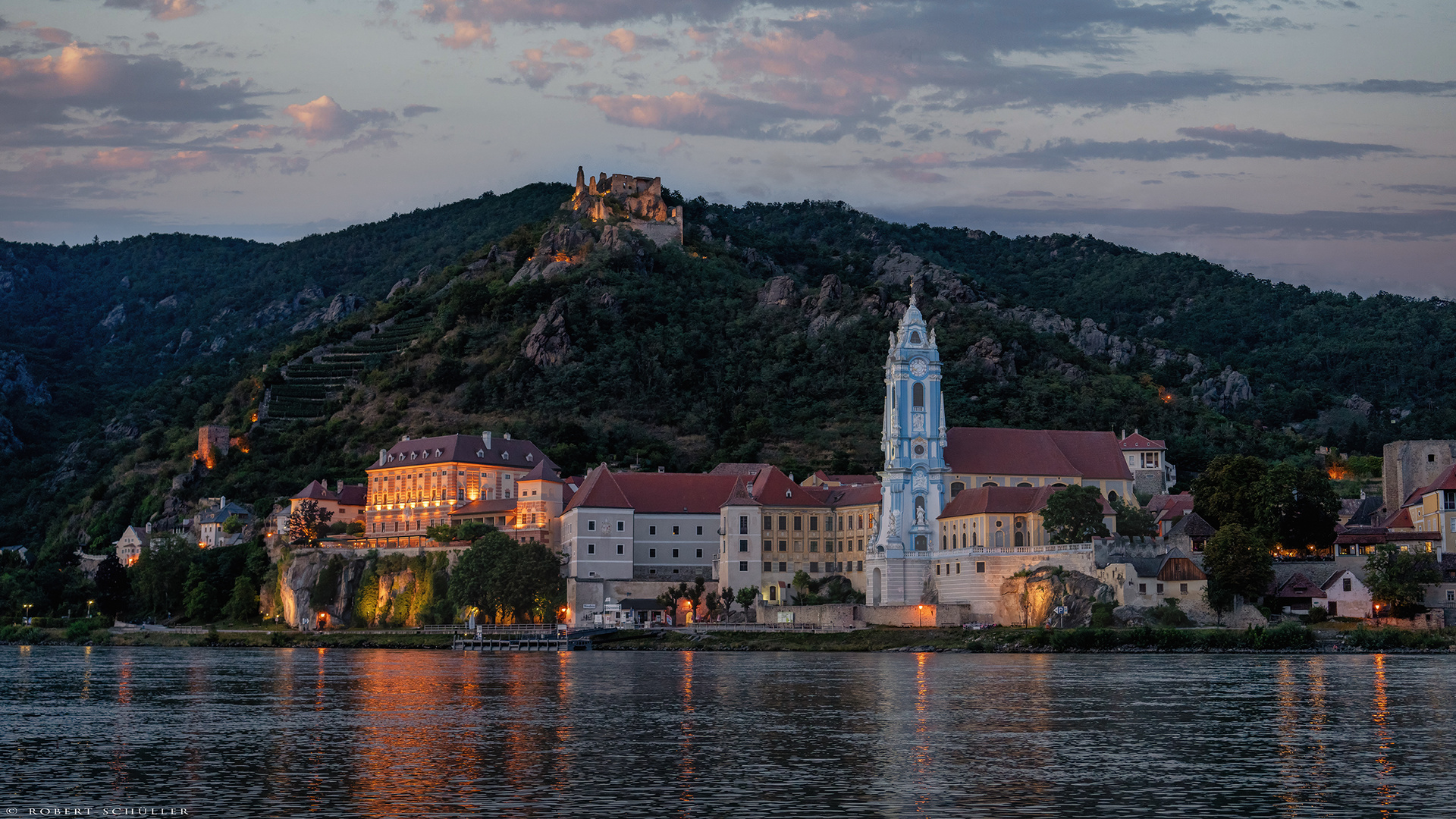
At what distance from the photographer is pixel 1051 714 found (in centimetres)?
4741

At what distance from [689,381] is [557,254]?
28925 mm

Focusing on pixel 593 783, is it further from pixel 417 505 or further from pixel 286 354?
pixel 286 354

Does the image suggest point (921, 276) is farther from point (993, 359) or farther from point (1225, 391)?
point (1225, 391)

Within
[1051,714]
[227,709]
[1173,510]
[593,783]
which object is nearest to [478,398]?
[1173,510]

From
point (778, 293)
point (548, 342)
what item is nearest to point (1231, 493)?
point (548, 342)

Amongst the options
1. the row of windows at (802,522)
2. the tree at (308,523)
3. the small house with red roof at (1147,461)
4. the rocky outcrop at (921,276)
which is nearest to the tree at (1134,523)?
the row of windows at (802,522)

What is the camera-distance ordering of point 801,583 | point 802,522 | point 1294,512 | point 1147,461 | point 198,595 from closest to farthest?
point 1294,512 → point 801,583 → point 802,522 → point 1147,461 → point 198,595

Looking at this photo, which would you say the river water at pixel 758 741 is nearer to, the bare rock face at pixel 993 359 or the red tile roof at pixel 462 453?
the red tile roof at pixel 462 453

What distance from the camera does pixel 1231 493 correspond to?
3514 inches

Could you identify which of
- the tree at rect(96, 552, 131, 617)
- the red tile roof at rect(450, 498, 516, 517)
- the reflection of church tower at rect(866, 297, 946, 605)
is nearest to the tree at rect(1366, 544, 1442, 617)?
the reflection of church tower at rect(866, 297, 946, 605)

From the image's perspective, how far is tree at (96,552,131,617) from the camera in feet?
397

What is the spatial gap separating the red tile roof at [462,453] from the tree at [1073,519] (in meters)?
43.1

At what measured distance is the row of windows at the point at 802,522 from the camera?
330 feet

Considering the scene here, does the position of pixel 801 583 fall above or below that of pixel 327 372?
below
